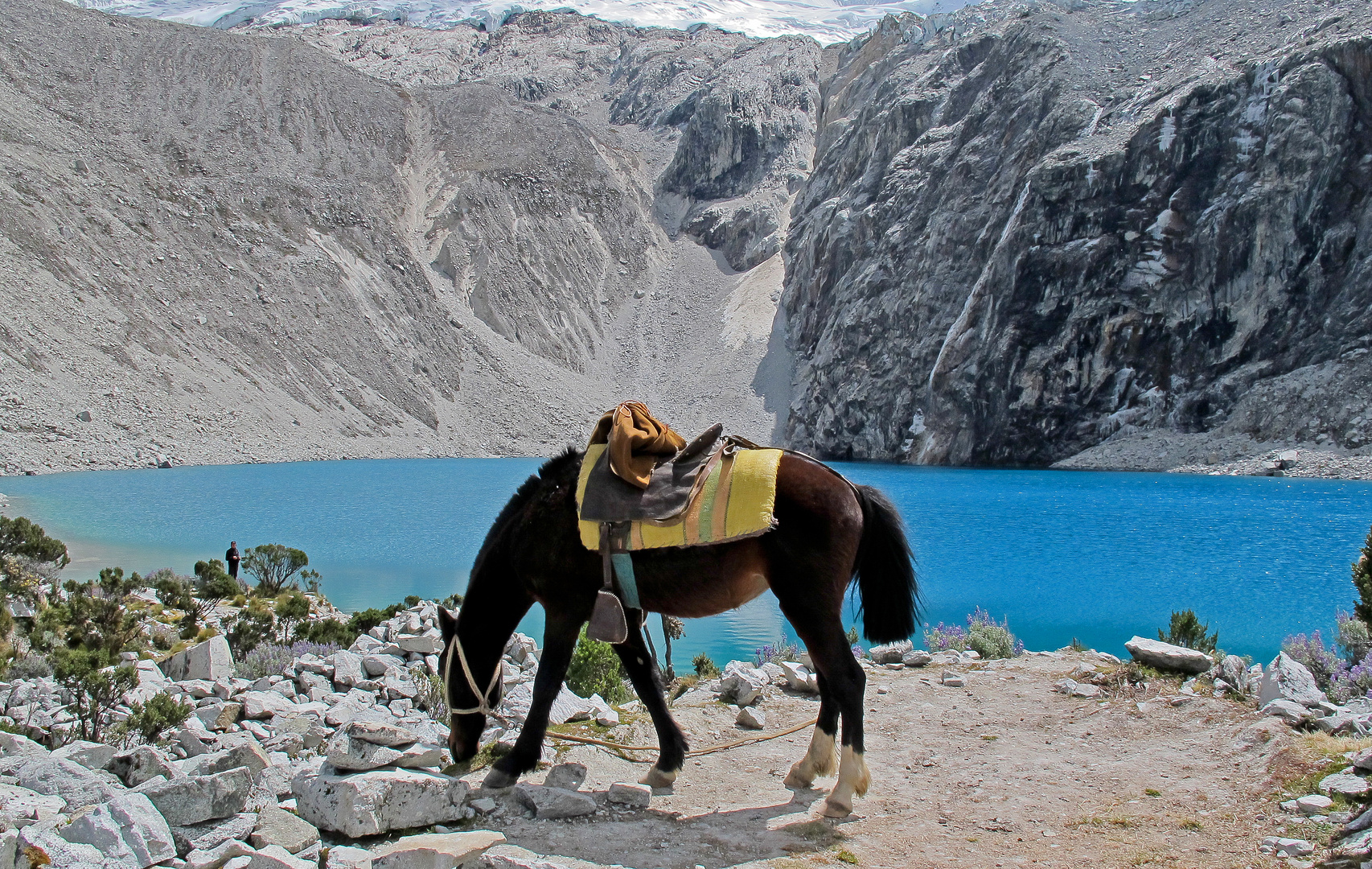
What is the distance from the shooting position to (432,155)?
9431cm

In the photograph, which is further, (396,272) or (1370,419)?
(396,272)

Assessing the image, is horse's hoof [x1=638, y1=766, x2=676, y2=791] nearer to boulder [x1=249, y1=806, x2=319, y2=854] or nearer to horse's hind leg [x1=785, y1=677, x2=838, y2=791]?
horse's hind leg [x1=785, y1=677, x2=838, y2=791]

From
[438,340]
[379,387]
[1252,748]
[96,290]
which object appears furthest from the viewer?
[438,340]

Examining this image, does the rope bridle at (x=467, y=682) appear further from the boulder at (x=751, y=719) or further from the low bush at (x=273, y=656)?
the low bush at (x=273, y=656)

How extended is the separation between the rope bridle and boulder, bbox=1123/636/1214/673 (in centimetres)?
574

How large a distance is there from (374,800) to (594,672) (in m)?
4.23

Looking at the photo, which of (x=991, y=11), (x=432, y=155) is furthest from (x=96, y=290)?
(x=991, y=11)

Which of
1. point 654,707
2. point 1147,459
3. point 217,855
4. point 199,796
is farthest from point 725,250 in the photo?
point 217,855

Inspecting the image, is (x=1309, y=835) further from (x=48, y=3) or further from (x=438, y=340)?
(x=48, y=3)

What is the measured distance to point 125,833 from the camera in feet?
12.5

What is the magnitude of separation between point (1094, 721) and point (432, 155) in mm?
97833

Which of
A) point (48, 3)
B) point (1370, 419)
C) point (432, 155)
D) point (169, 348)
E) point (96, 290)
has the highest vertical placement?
point (48, 3)

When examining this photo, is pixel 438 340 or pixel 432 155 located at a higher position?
pixel 432 155

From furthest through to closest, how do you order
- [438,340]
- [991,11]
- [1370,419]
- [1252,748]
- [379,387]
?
[991,11], [438,340], [379,387], [1370,419], [1252,748]
